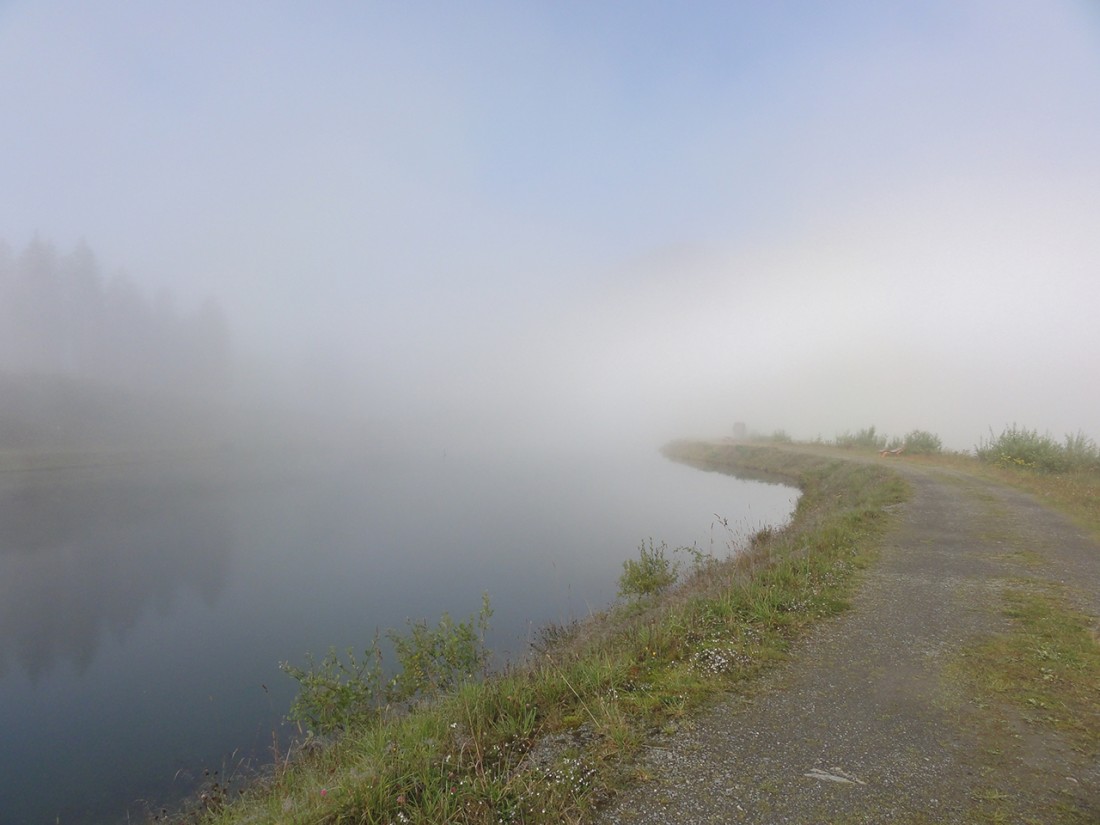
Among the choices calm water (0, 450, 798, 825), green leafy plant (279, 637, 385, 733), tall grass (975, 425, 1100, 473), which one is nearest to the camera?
green leafy plant (279, 637, 385, 733)

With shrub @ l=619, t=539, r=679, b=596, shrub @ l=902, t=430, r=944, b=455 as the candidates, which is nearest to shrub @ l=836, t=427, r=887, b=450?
shrub @ l=902, t=430, r=944, b=455

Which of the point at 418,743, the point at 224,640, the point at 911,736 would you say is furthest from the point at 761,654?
the point at 224,640

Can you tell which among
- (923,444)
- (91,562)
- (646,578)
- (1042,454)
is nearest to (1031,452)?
(1042,454)

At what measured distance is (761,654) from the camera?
5.36 metres

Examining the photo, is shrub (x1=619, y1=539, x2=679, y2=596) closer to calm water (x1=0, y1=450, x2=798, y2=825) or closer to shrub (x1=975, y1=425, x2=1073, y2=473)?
calm water (x1=0, y1=450, x2=798, y2=825)

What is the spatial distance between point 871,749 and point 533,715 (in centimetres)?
267

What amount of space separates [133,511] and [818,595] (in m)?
33.5

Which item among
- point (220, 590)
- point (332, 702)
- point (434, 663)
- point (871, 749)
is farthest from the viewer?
point (220, 590)

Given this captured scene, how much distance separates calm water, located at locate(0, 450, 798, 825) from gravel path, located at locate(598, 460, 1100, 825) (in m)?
6.95

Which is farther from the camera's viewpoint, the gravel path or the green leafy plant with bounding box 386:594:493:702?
the green leafy plant with bounding box 386:594:493:702

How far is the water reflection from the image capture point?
12.0 meters

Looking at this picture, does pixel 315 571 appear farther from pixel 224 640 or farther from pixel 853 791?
pixel 853 791

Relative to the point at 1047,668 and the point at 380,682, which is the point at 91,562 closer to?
the point at 380,682

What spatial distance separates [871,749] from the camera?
3660 mm
